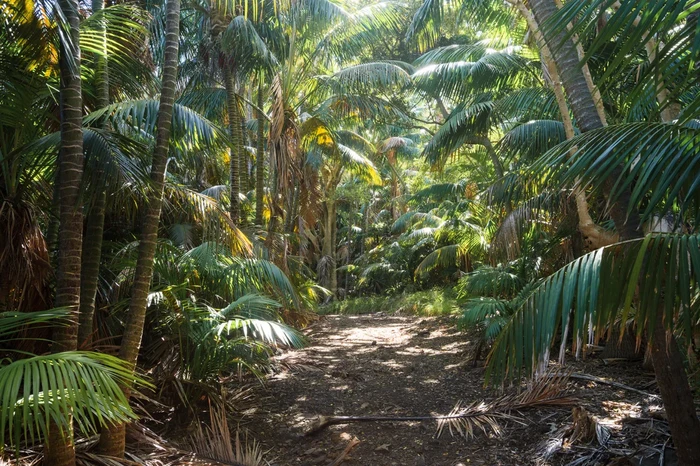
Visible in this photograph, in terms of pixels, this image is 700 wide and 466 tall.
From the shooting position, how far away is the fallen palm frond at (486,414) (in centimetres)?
438

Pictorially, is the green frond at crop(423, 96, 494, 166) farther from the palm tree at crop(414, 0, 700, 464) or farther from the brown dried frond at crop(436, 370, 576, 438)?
the brown dried frond at crop(436, 370, 576, 438)

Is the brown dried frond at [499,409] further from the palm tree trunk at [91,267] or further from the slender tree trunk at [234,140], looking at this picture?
the slender tree trunk at [234,140]

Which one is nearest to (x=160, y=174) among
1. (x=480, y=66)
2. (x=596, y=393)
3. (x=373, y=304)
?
(x=596, y=393)

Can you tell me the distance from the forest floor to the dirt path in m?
0.01

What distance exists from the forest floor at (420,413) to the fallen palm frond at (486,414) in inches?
2.5

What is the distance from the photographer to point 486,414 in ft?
14.8

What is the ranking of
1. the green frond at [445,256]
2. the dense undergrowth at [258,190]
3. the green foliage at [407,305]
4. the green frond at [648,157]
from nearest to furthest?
the dense undergrowth at [258,190] < the green frond at [648,157] < the green foliage at [407,305] < the green frond at [445,256]

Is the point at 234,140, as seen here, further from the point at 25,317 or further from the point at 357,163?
the point at 25,317

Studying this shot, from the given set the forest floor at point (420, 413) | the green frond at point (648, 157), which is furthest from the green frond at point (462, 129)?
the green frond at point (648, 157)

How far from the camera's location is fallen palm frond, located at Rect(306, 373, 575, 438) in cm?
438

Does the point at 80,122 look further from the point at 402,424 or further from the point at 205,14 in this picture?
the point at 205,14

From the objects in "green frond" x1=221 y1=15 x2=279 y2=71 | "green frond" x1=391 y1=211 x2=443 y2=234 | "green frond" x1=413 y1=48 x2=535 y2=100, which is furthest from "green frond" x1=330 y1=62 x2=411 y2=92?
"green frond" x1=391 y1=211 x2=443 y2=234

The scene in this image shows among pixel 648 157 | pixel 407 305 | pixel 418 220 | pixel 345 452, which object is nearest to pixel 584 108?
pixel 648 157

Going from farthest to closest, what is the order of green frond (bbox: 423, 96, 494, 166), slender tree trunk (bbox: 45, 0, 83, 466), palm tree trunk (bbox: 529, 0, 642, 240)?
green frond (bbox: 423, 96, 494, 166), palm tree trunk (bbox: 529, 0, 642, 240), slender tree trunk (bbox: 45, 0, 83, 466)
